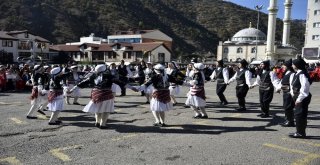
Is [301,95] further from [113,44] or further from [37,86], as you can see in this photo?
[113,44]

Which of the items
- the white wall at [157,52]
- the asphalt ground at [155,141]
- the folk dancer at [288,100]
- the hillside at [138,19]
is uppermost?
the hillside at [138,19]

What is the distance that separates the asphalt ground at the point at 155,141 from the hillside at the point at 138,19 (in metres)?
75.1

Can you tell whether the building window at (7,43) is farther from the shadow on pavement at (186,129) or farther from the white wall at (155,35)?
the shadow on pavement at (186,129)

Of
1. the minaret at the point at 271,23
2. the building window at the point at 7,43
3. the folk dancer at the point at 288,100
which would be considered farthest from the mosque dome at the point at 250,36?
the folk dancer at the point at 288,100

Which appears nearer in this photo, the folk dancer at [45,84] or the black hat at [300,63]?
the black hat at [300,63]

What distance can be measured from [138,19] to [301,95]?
4067 inches

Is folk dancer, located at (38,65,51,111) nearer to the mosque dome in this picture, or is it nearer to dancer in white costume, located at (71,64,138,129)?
dancer in white costume, located at (71,64,138,129)

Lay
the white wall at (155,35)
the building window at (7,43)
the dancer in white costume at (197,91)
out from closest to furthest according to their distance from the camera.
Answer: the dancer in white costume at (197,91)
the building window at (7,43)
the white wall at (155,35)

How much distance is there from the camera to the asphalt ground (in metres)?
6.18

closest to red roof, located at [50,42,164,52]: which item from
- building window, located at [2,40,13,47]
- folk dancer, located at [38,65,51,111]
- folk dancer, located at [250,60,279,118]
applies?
building window, located at [2,40,13,47]

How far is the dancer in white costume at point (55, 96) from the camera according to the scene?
8.83 metres

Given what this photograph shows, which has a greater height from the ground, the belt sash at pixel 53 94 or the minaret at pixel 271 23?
the minaret at pixel 271 23

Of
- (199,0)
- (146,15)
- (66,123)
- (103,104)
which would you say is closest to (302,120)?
(103,104)

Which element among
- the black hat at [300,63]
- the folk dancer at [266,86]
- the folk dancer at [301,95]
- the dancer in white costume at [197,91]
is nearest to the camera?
the folk dancer at [301,95]
